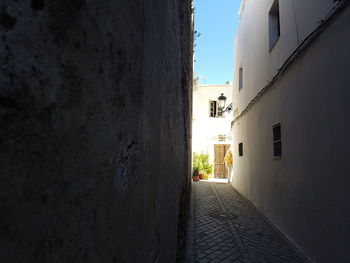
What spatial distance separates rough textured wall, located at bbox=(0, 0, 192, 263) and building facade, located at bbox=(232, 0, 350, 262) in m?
3.47

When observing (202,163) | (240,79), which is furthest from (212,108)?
(240,79)

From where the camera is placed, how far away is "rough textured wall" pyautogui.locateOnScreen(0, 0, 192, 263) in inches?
19.1

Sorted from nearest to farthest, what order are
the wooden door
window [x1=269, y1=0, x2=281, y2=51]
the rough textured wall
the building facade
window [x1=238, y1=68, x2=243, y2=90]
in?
the rough textured wall, the building facade, window [x1=269, y1=0, x2=281, y2=51], window [x1=238, y1=68, x2=243, y2=90], the wooden door

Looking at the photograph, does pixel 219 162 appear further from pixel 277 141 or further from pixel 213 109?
pixel 277 141

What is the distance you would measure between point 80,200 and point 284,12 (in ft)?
22.0

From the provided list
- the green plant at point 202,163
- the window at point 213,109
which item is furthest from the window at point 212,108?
the green plant at point 202,163

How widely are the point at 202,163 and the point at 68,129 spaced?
17.9 m

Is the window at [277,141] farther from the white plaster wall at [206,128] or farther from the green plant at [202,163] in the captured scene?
A: the white plaster wall at [206,128]

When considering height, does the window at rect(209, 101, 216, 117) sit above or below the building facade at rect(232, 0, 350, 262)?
above

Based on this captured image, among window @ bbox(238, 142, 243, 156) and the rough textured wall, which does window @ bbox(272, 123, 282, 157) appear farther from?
the rough textured wall

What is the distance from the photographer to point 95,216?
0.81 m

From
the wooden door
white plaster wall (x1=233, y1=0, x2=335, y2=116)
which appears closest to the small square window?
the wooden door

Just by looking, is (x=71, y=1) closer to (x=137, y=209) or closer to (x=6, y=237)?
(x=6, y=237)

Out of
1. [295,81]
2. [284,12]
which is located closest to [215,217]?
[295,81]
